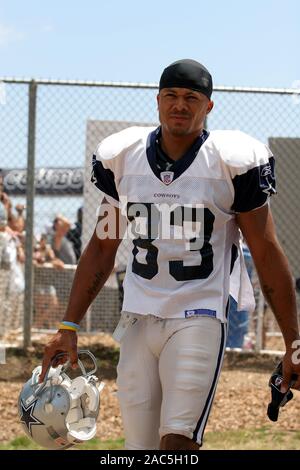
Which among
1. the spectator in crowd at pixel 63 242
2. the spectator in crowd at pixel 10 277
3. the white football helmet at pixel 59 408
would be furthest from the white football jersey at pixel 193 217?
the spectator in crowd at pixel 63 242

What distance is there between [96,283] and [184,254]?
607 mm

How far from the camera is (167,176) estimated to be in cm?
428

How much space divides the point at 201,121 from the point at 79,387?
50.8 inches

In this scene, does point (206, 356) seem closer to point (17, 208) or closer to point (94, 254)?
point (94, 254)

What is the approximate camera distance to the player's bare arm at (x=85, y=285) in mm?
4520

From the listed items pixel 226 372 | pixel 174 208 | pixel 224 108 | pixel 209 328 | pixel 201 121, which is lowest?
pixel 226 372

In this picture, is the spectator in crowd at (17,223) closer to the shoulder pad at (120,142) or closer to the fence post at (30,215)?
the fence post at (30,215)

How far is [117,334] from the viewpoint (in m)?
4.37

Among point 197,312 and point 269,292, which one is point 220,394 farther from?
point 197,312

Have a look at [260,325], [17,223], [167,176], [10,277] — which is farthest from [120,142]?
[10,277]

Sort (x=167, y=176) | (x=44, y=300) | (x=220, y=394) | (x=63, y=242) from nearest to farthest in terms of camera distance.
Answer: (x=167, y=176) < (x=220, y=394) < (x=44, y=300) < (x=63, y=242)

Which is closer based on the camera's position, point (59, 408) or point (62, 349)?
point (59, 408)

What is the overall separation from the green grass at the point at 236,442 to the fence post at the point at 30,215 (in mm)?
1978
